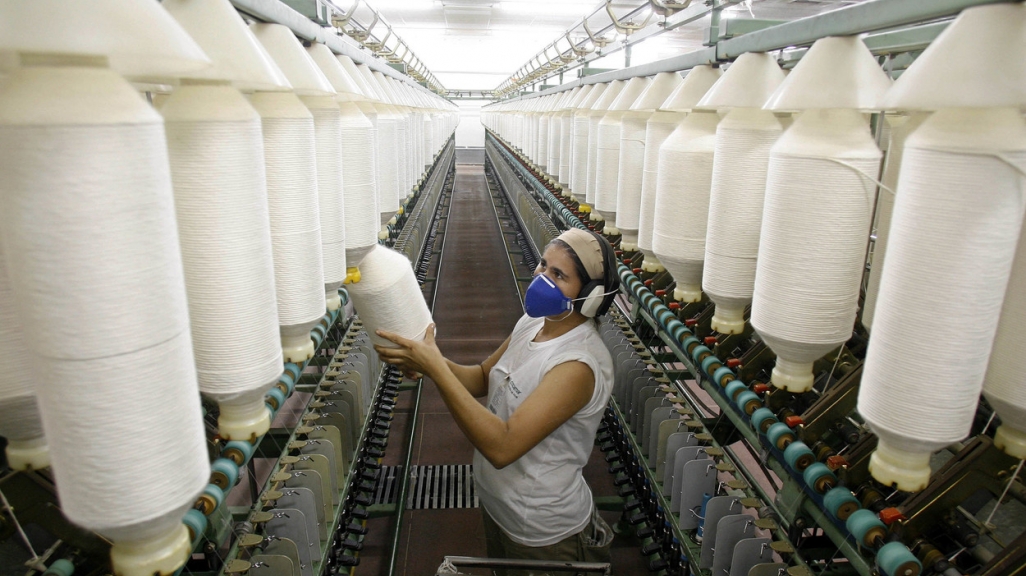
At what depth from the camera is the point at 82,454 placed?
72 centimetres

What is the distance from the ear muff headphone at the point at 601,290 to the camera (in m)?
1.84

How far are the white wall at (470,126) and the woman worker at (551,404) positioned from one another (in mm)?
22529

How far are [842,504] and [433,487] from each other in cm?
250

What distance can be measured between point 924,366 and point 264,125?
1.17m

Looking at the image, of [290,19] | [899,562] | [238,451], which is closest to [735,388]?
[899,562]

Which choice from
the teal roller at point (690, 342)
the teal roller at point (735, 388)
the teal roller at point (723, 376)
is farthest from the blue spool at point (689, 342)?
the teal roller at point (735, 388)

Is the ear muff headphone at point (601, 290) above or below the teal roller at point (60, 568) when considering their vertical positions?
above

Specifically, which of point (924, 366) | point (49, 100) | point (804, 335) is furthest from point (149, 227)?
point (804, 335)

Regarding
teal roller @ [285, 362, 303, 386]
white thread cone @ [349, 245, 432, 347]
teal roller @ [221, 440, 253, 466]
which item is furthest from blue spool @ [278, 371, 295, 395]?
teal roller @ [221, 440, 253, 466]

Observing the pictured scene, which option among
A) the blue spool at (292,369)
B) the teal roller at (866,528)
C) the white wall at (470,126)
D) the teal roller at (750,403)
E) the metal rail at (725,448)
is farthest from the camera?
the white wall at (470,126)

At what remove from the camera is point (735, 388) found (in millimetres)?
1881

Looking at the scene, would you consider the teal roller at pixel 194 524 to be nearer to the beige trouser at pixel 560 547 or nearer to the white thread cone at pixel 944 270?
the beige trouser at pixel 560 547

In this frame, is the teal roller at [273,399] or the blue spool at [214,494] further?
the teal roller at [273,399]

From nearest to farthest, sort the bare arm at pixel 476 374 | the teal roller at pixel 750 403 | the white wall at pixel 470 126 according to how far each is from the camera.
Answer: the teal roller at pixel 750 403, the bare arm at pixel 476 374, the white wall at pixel 470 126
